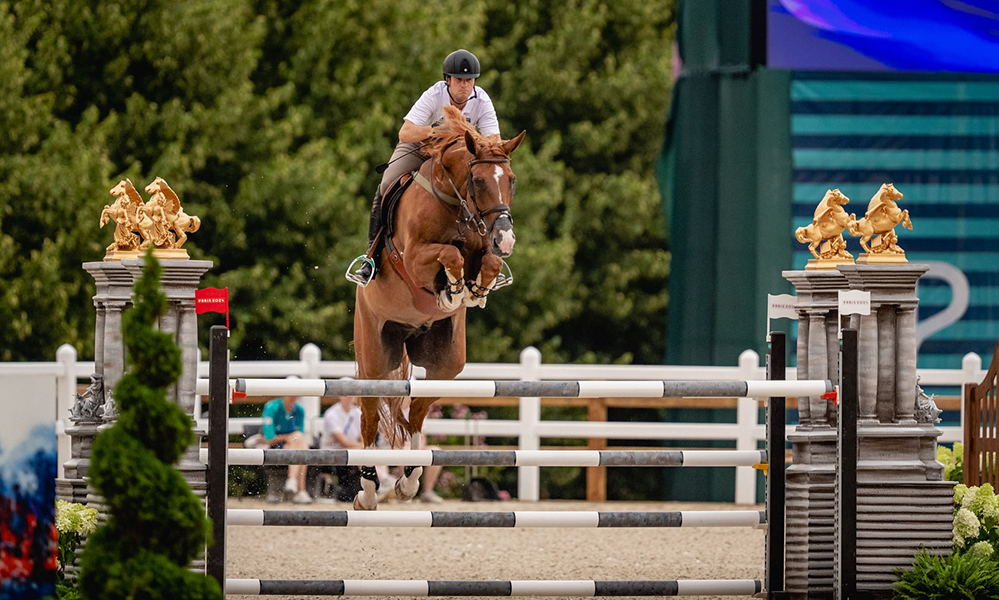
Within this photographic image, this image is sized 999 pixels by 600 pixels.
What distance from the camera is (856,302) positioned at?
512cm

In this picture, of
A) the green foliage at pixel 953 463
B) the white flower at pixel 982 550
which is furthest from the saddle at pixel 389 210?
the green foliage at pixel 953 463

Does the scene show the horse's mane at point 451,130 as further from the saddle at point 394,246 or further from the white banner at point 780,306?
the white banner at point 780,306

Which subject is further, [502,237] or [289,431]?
[289,431]

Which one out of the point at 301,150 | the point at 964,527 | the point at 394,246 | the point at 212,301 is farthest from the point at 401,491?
the point at 301,150

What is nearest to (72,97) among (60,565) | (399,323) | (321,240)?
(321,240)

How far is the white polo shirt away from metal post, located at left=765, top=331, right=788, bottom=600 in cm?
178

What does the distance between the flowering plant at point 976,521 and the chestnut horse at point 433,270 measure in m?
2.17

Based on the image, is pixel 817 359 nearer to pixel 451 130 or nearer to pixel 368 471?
pixel 451 130

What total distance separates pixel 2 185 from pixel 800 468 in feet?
36.6

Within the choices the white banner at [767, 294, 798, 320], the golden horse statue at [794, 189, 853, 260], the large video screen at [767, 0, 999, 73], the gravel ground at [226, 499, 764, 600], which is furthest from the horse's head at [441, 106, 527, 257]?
the large video screen at [767, 0, 999, 73]

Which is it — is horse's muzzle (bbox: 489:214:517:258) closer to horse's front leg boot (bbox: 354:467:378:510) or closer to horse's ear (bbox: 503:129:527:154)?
horse's ear (bbox: 503:129:527:154)

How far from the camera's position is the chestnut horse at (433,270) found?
221 inches

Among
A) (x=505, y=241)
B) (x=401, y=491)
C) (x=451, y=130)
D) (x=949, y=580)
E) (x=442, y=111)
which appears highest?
(x=442, y=111)

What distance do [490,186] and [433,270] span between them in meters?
0.52
